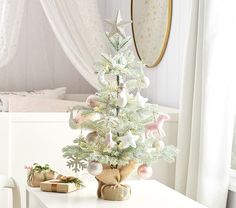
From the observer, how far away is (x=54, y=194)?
2344mm

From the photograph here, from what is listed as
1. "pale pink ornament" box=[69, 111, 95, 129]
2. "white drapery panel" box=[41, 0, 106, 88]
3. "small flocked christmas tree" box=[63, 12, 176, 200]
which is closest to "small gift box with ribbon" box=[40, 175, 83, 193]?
"small flocked christmas tree" box=[63, 12, 176, 200]

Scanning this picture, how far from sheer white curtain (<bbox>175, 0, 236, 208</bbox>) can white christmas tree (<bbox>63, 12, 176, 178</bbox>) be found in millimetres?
554

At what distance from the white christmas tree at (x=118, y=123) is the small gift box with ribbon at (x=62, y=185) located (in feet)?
0.42

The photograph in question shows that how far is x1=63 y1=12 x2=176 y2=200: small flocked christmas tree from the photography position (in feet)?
7.28

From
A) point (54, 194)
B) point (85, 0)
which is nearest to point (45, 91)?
point (85, 0)

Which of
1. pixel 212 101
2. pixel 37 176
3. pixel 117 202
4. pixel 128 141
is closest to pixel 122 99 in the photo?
pixel 128 141

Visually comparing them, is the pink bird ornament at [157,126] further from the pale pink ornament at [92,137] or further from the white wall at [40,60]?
the white wall at [40,60]

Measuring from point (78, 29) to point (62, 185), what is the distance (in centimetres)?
132

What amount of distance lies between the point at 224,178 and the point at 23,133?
990mm

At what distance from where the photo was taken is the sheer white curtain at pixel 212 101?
2.77 metres

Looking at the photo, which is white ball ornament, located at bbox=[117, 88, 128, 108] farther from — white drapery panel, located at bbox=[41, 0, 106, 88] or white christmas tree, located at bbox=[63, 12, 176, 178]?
white drapery panel, located at bbox=[41, 0, 106, 88]

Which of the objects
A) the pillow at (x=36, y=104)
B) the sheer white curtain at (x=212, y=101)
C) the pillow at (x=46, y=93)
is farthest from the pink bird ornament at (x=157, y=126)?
the pillow at (x=46, y=93)

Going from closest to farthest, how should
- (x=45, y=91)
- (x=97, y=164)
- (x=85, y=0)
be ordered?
(x=97, y=164) → (x=85, y=0) → (x=45, y=91)

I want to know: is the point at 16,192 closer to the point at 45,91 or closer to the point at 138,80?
the point at 138,80
